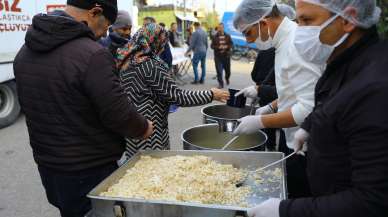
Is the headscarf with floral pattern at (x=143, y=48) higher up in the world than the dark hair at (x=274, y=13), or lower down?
lower down

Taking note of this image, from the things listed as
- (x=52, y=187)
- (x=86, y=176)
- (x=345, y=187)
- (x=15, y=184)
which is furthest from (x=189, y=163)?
(x=15, y=184)

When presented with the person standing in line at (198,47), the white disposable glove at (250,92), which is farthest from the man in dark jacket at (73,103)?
the person standing in line at (198,47)

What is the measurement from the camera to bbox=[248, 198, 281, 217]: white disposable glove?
1.25 m

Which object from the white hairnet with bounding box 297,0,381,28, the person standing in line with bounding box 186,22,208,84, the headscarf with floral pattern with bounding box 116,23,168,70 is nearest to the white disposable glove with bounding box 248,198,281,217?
the white hairnet with bounding box 297,0,381,28

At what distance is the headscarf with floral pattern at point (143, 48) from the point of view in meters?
2.39

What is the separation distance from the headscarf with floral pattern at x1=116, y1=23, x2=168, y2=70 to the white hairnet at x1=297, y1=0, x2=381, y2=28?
1336 millimetres

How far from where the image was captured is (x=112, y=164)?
199 cm

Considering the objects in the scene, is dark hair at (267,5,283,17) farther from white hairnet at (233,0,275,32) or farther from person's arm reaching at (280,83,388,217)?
person's arm reaching at (280,83,388,217)

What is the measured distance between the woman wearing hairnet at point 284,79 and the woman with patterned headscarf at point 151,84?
0.45 meters

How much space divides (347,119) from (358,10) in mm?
433

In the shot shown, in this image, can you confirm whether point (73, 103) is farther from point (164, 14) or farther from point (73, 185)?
point (164, 14)

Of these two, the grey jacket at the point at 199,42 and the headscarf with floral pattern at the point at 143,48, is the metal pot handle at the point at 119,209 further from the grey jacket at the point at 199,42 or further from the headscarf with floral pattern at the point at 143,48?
the grey jacket at the point at 199,42

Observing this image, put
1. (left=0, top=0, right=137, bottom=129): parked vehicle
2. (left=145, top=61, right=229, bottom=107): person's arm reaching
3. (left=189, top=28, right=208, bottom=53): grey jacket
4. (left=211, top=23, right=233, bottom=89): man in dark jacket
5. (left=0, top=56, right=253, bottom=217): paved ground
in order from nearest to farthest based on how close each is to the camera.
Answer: (left=145, top=61, right=229, bottom=107): person's arm reaching
(left=0, top=56, right=253, bottom=217): paved ground
(left=0, top=0, right=137, bottom=129): parked vehicle
(left=211, top=23, right=233, bottom=89): man in dark jacket
(left=189, top=28, right=208, bottom=53): grey jacket

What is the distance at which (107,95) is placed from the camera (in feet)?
5.57
